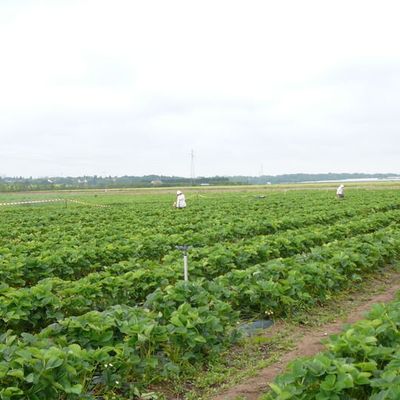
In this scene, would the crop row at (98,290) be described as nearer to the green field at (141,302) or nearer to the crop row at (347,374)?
the green field at (141,302)

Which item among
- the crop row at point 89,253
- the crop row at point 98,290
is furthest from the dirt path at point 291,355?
the crop row at point 89,253

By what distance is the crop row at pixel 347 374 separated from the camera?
127 inches

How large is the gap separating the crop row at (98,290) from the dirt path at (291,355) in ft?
5.22

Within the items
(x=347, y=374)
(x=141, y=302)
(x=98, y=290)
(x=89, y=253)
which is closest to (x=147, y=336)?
(x=347, y=374)

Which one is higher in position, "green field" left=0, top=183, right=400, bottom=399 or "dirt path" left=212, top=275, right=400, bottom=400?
"green field" left=0, top=183, right=400, bottom=399

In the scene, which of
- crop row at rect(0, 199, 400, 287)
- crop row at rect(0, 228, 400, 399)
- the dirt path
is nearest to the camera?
crop row at rect(0, 228, 400, 399)

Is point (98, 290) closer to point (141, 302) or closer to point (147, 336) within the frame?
point (141, 302)

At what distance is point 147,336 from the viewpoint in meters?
4.42

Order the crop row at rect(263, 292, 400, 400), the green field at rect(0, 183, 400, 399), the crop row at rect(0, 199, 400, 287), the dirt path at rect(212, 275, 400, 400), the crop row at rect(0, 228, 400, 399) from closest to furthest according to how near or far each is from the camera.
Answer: the crop row at rect(263, 292, 400, 400) < the crop row at rect(0, 228, 400, 399) < the green field at rect(0, 183, 400, 399) < the dirt path at rect(212, 275, 400, 400) < the crop row at rect(0, 199, 400, 287)

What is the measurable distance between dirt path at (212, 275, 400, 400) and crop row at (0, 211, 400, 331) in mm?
1590

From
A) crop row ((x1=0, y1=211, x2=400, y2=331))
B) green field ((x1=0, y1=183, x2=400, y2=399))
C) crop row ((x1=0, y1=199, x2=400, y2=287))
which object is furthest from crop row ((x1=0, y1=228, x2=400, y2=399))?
crop row ((x1=0, y1=199, x2=400, y2=287))

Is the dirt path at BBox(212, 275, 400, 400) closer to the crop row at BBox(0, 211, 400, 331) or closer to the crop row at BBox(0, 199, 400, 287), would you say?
the crop row at BBox(0, 211, 400, 331)

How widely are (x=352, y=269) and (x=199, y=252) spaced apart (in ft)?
9.55

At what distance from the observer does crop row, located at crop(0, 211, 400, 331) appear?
5.61 meters
